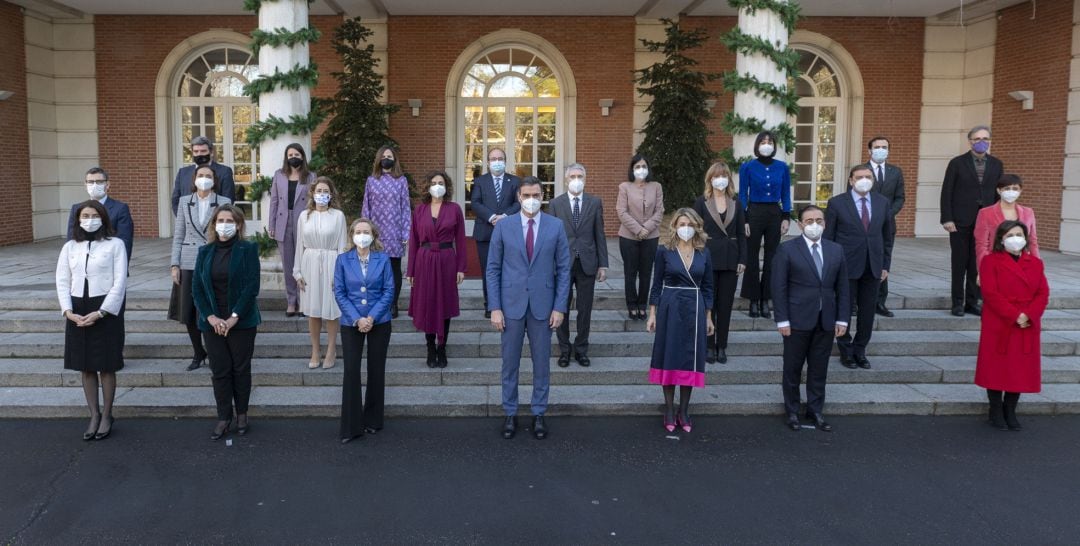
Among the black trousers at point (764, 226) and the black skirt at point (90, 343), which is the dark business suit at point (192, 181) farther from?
the black trousers at point (764, 226)

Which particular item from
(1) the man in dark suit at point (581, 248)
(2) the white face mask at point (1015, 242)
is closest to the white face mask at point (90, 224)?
(1) the man in dark suit at point (581, 248)

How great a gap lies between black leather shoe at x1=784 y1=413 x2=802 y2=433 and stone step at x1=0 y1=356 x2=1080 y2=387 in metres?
0.91

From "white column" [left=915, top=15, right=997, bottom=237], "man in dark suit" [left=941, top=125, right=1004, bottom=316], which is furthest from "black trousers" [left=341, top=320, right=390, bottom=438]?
"white column" [left=915, top=15, right=997, bottom=237]

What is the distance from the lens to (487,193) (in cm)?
766

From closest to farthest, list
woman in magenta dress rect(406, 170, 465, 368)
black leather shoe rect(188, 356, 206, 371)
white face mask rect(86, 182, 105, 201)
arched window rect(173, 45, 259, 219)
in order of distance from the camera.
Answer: white face mask rect(86, 182, 105, 201) → woman in magenta dress rect(406, 170, 465, 368) → black leather shoe rect(188, 356, 206, 371) → arched window rect(173, 45, 259, 219)

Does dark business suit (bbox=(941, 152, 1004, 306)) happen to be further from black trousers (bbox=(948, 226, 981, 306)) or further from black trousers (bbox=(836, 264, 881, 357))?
black trousers (bbox=(836, 264, 881, 357))

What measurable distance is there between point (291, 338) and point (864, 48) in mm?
12846

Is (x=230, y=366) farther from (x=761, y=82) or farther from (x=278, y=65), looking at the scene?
(x=761, y=82)

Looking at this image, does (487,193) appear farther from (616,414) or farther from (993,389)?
(993,389)

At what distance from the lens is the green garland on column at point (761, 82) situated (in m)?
8.97

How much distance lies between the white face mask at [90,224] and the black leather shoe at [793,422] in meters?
5.29

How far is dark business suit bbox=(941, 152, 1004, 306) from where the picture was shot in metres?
8.09

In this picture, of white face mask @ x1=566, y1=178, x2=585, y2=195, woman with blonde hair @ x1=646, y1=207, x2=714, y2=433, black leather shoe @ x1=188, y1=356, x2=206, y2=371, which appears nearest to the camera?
woman with blonde hair @ x1=646, y1=207, x2=714, y2=433

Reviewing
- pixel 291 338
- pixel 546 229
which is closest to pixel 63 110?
pixel 291 338
